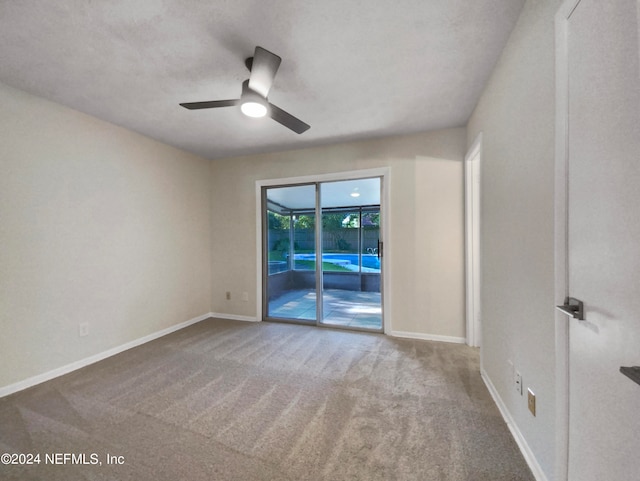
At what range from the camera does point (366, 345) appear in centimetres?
303

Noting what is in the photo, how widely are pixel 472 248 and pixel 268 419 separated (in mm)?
2614

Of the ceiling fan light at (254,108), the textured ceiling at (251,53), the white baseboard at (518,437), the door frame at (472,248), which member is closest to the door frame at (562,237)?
the white baseboard at (518,437)

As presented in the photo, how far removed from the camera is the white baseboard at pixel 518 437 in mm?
1313

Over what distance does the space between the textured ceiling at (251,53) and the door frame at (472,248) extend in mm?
652

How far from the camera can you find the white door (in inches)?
30.6

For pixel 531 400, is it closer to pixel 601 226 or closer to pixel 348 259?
pixel 601 226

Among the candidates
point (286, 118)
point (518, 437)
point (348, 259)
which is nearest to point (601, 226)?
point (518, 437)

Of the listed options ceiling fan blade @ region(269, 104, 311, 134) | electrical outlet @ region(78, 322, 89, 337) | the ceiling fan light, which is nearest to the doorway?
ceiling fan blade @ region(269, 104, 311, 134)

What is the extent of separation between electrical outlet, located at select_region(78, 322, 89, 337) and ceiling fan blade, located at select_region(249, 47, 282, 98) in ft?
9.13

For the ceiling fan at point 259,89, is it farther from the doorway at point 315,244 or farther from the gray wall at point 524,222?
the doorway at point 315,244

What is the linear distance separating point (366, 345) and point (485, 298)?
54.6 inches

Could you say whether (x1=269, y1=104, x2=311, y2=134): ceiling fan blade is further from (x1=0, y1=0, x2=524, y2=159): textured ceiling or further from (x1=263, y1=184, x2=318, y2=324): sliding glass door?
(x1=263, y1=184, x2=318, y2=324): sliding glass door

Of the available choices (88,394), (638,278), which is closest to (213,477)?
(88,394)

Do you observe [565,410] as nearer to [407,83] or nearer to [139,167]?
[407,83]
